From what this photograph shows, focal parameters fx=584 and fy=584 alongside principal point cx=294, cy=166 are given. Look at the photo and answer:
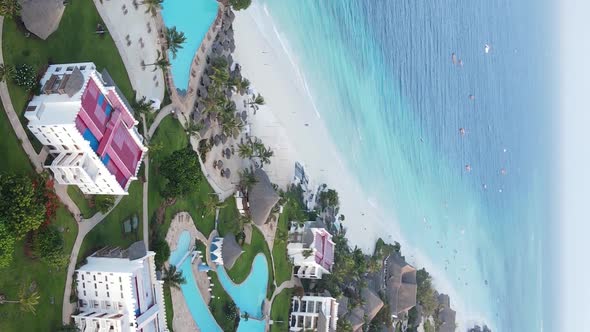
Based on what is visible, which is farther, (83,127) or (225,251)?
(225,251)

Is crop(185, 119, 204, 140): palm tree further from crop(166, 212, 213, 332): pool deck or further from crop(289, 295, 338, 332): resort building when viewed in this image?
crop(289, 295, 338, 332): resort building

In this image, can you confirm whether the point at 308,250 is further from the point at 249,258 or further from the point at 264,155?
the point at 264,155

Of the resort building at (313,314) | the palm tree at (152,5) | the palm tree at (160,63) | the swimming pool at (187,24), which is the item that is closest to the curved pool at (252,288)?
the resort building at (313,314)

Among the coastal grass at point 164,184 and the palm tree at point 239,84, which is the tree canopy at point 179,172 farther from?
the palm tree at point 239,84

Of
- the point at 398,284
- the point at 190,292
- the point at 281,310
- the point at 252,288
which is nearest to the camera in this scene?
the point at 190,292

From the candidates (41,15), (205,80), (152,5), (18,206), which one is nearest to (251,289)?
(205,80)

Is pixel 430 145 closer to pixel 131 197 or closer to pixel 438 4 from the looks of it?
pixel 438 4

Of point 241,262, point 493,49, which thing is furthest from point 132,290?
point 493,49
